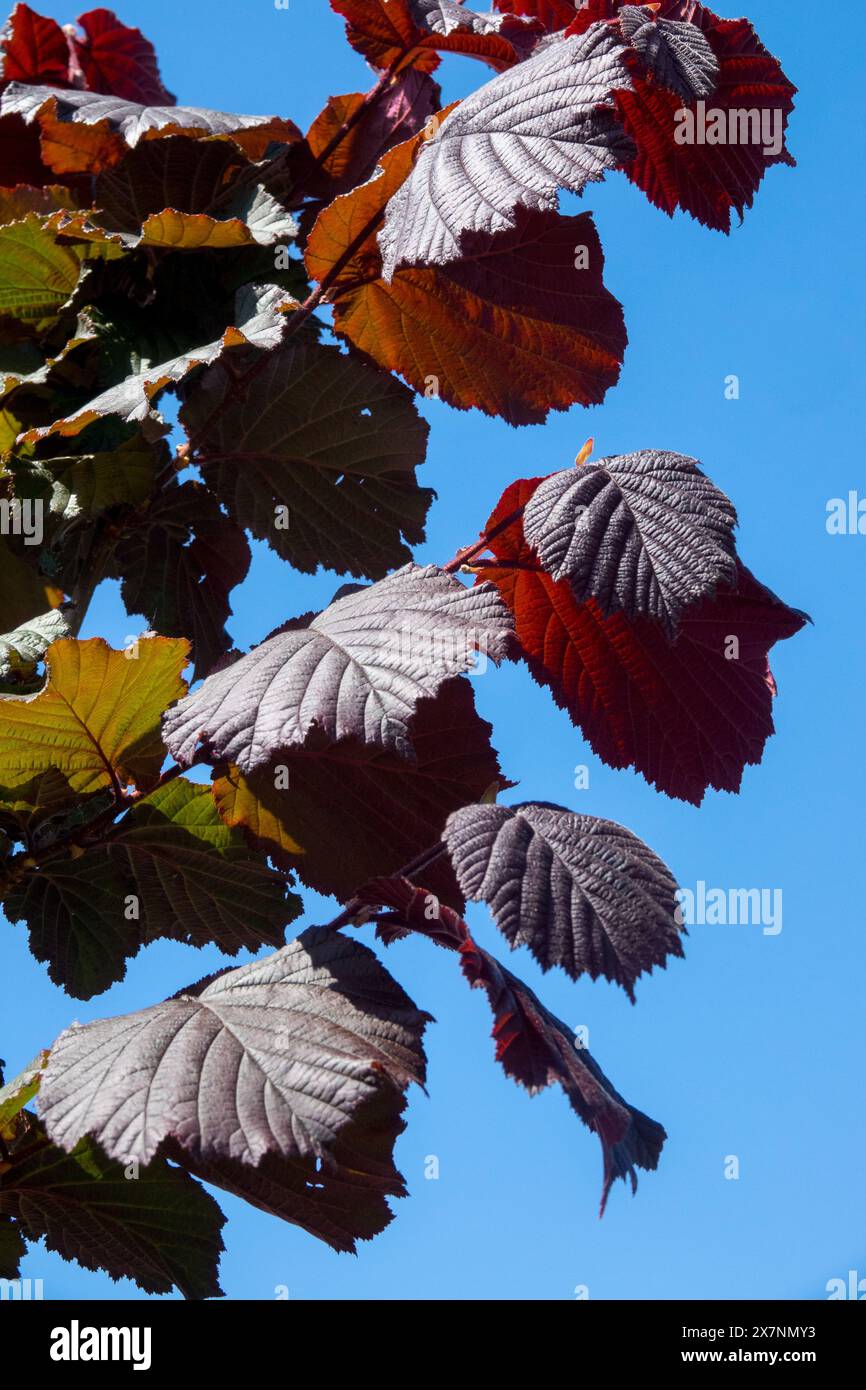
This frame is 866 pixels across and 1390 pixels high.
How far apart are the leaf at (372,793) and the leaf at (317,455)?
1.04 ft

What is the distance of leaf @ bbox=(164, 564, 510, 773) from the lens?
0.88 meters

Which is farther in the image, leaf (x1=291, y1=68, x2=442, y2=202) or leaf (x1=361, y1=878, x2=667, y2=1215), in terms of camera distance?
leaf (x1=291, y1=68, x2=442, y2=202)

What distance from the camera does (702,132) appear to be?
124cm

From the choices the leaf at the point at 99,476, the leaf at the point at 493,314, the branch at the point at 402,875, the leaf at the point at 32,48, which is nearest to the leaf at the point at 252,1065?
the branch at the point at 402,875

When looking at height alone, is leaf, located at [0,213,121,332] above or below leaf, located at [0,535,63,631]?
above

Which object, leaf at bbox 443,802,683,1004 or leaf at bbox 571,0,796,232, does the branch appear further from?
leaf at bbox 571,0,796,232

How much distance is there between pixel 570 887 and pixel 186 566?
773 mm

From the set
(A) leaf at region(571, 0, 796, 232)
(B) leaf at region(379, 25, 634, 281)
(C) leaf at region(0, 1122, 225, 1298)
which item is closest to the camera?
(B) leaf at region(379, 25, 634, 281)

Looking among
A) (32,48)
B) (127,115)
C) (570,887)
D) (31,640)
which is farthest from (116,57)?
(570,887)

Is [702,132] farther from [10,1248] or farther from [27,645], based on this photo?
[10,1248]

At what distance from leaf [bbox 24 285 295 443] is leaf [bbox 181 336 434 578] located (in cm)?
8

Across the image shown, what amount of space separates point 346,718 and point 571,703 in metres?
0.32

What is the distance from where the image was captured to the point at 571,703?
1147mm

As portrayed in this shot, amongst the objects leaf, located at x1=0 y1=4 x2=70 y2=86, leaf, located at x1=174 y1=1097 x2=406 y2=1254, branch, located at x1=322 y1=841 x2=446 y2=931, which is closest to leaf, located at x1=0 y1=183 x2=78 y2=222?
leaf, located at x1=0 y1=4 x2=70 y2=86
